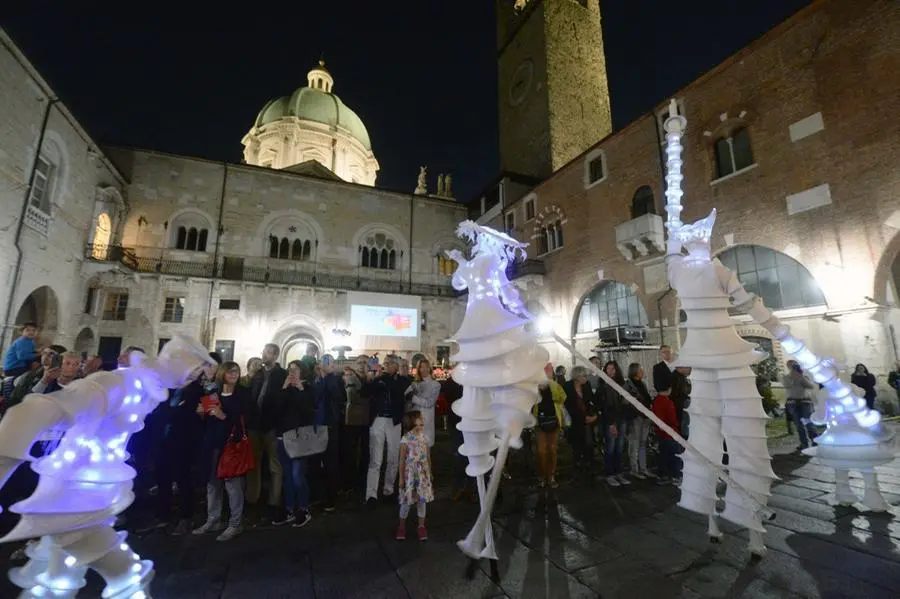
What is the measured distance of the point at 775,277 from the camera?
11.3 meters

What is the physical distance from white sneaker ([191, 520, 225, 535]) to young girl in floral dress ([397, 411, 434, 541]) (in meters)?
2.01

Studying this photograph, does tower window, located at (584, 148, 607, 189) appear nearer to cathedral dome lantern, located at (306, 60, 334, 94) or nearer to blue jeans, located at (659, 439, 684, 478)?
blue jeans, located at (659, 439, 684, 478)

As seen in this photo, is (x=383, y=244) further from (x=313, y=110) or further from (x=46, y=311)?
(x=46, y=311)

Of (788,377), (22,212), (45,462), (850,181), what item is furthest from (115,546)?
(22,212)

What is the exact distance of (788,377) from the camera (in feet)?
24.9

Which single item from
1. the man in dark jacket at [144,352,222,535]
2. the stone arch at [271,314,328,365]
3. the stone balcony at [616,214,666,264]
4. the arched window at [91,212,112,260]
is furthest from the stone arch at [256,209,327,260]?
the man in dark jacket at [144,352,222,535]

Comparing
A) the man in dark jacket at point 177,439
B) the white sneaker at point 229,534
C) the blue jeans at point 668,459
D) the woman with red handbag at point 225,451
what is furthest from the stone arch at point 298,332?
the blue jeans at point 668,459

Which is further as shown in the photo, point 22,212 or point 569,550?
point 22,212

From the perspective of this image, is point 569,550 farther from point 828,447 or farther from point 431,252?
point 431,252

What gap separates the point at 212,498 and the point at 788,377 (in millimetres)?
9673

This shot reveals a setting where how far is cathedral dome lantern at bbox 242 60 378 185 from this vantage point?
29.9 meters

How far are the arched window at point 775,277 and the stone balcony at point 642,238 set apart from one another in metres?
2.04

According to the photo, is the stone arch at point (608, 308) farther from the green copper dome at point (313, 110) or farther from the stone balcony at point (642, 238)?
the green copper dome at point (313, 110)

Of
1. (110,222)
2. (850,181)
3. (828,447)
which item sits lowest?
(828,447)
